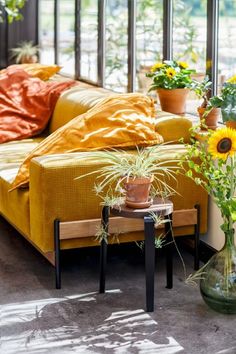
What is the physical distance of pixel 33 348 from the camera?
346 cm

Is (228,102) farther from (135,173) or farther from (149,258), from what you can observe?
(149,258)

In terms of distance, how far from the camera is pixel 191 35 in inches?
203

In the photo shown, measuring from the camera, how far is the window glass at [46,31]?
8.02 meters

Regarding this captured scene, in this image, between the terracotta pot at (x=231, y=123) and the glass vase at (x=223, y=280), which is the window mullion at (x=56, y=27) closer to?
A: the terracotta pot at (x=231, y=123)

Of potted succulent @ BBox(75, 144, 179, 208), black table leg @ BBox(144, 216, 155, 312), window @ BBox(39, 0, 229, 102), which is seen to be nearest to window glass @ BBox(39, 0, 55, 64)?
window @ BBox(39, 0, 229, 102)

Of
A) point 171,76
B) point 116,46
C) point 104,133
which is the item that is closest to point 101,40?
point 116,46

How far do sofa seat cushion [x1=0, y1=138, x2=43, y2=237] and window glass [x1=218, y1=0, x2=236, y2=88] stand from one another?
1.35 metres

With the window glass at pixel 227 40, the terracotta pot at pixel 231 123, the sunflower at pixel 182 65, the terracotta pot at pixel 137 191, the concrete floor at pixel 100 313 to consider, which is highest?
the window glass at pixel 227 40

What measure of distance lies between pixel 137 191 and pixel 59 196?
479 mm

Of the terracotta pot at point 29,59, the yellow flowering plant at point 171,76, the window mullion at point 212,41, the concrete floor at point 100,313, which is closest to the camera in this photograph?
the concrete floor at point 100,313

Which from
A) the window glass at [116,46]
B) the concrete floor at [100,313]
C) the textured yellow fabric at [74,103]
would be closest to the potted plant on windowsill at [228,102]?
the concrete floor at [100,313]

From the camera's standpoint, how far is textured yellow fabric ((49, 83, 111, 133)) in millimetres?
5473

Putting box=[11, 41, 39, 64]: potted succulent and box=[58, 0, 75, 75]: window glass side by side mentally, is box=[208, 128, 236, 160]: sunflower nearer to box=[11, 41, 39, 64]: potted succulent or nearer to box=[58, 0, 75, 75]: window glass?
box=[58, 0, 75, 75]: window glass

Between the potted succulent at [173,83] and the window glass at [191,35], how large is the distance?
0.16 meters
